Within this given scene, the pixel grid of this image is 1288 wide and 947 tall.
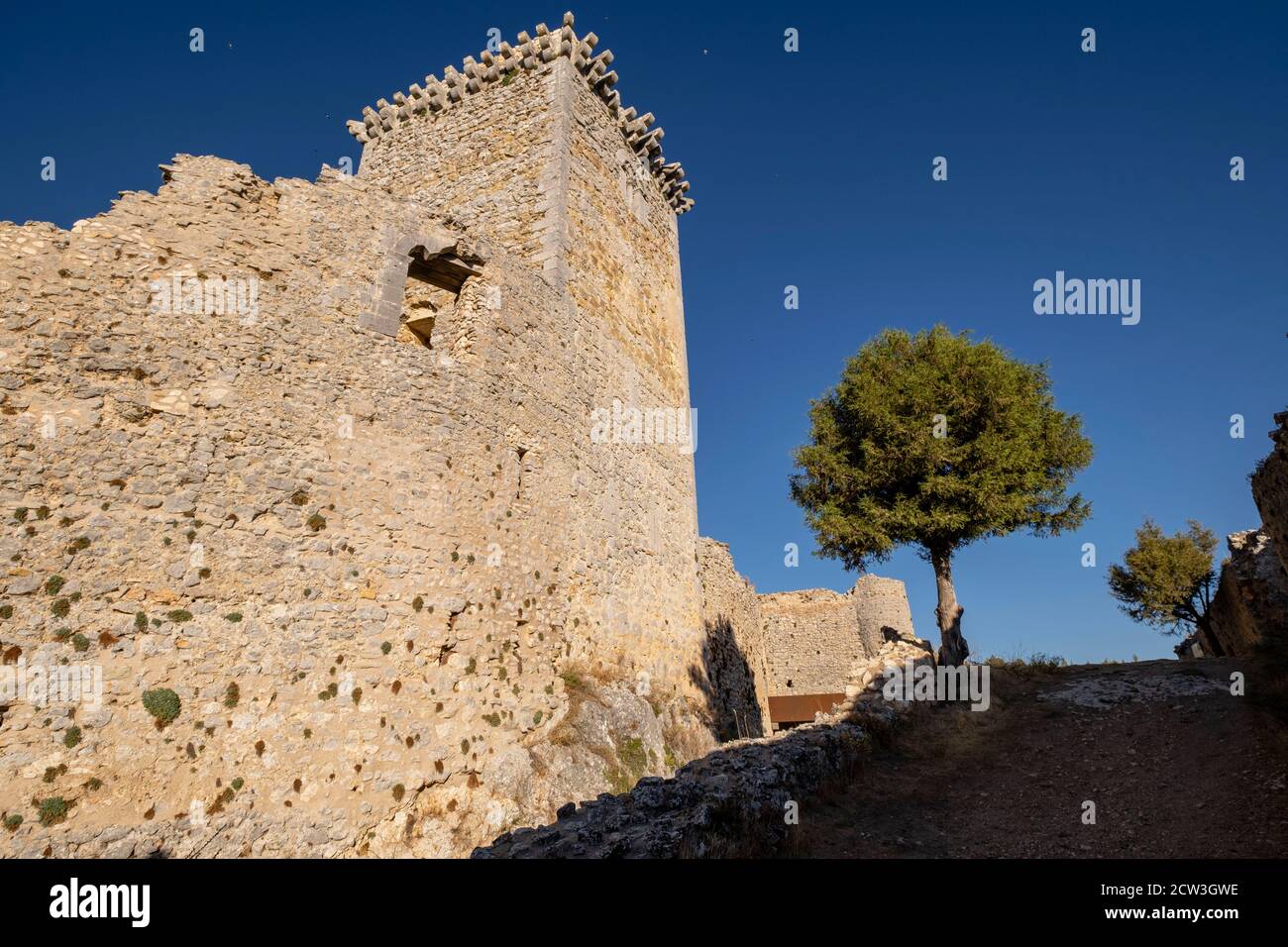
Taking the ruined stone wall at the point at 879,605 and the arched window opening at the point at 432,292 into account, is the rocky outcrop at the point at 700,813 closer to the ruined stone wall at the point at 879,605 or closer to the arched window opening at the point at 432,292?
the arched window opening at the point at 432,292

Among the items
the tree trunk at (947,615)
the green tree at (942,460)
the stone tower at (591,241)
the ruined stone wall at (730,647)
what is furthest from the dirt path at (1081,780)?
the ruined stone wall at (730,647)

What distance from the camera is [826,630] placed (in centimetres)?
3203

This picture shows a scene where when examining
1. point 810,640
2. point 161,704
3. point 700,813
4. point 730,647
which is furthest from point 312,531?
point 810,640

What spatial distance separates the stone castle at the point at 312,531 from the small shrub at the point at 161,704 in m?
0.02

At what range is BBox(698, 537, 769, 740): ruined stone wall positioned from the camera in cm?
1916

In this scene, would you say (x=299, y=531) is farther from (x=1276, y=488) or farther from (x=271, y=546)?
(x=1276, y=488)

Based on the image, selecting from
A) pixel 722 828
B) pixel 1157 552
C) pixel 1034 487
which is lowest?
pixel 722 828

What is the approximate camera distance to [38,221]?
7.86 metres

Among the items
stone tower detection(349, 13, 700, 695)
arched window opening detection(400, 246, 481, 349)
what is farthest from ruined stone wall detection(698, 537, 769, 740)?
arched window opening detection(400, 246, 481, 349)

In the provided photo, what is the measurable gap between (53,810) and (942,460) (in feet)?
55.0

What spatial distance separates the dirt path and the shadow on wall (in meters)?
6.07
